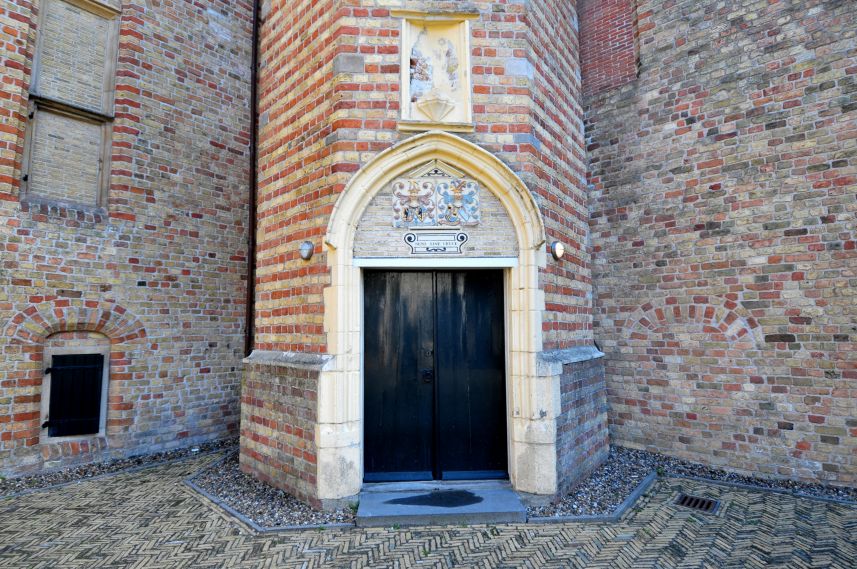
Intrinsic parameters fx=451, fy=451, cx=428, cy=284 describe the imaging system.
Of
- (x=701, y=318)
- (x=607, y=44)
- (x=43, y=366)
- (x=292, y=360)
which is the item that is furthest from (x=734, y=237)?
(x=43, y=366)

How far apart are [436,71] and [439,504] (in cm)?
429

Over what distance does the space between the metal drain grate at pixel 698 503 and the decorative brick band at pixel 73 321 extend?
685 cm

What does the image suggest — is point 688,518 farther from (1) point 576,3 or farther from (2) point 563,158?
(1) point 576,3

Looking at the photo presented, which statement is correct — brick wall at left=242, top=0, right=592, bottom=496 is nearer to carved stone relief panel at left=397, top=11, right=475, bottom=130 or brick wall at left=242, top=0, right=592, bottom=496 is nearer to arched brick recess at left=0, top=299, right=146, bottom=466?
carved stone relief panel at left=397, top=11, right=475, bottom=130

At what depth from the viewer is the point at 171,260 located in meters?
6.55

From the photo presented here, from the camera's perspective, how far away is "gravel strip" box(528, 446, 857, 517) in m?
4.29

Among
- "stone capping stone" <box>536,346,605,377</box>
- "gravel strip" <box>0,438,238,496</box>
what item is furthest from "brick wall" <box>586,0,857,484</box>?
"gravel strip" <box>0,438,238,496</box>

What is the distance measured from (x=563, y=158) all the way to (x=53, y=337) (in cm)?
664

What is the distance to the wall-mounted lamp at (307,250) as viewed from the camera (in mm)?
4609

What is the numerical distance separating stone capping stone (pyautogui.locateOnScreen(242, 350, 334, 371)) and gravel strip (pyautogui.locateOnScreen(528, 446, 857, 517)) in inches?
94.2

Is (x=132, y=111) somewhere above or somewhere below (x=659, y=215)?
above

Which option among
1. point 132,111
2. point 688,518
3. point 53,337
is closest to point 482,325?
point 688,518

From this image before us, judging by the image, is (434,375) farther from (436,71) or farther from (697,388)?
(697,388)

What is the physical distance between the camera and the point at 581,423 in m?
5.06
